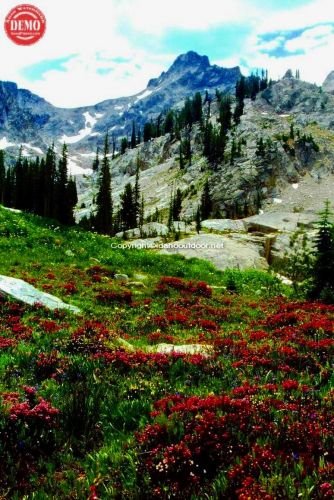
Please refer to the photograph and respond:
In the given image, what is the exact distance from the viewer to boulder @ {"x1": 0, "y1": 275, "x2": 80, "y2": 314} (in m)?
13.5

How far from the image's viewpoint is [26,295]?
13836 mm

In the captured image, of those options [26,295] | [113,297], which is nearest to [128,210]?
[113,297]

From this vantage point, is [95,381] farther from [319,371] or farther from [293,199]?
[293,199]

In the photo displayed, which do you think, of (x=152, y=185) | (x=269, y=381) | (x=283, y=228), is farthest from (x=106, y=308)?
(x=152, y=185)

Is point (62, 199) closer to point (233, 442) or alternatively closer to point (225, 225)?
point (225, 225)

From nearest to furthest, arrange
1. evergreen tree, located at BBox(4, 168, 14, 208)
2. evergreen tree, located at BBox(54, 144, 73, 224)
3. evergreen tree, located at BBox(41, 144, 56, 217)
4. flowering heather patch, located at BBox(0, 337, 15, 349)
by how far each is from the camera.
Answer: flowering heather patch, located at BBox(0, 337, 15, 349) → evergreen tree, located at BBox(54, 144, 73, 224) → evergreen tree, located at BBox(41, 144, 56, 217) → evergreen tree, located at BBox(4, 168, 14, 208)

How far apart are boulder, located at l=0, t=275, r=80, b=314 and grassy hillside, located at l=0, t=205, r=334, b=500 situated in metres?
0.33

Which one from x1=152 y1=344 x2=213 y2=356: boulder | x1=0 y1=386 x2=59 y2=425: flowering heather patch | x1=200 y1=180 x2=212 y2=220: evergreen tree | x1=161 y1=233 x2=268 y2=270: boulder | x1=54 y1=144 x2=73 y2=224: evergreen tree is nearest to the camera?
x1=0 y1=386 x2=59 y2=425: flowering heather patch

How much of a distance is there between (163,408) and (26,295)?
8.85 m

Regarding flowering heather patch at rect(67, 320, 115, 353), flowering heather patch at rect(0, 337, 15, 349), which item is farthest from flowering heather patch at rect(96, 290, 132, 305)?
flowering heather patch at rect(0, 337, 15, 349)

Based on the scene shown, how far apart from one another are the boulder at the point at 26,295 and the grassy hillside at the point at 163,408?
326 millimetres

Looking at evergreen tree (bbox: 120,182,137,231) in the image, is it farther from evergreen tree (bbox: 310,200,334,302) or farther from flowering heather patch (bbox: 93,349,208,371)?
flowering heather patch (bbox: 93,349,208,371)

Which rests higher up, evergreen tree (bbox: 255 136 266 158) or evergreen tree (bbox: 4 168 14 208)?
evergreen tree (bbox: 255 136 266 158)

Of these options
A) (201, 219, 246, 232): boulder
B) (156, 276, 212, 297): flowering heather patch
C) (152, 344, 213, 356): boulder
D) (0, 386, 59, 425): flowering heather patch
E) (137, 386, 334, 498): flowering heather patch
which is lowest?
(201, 219, 246, 232): boulder
